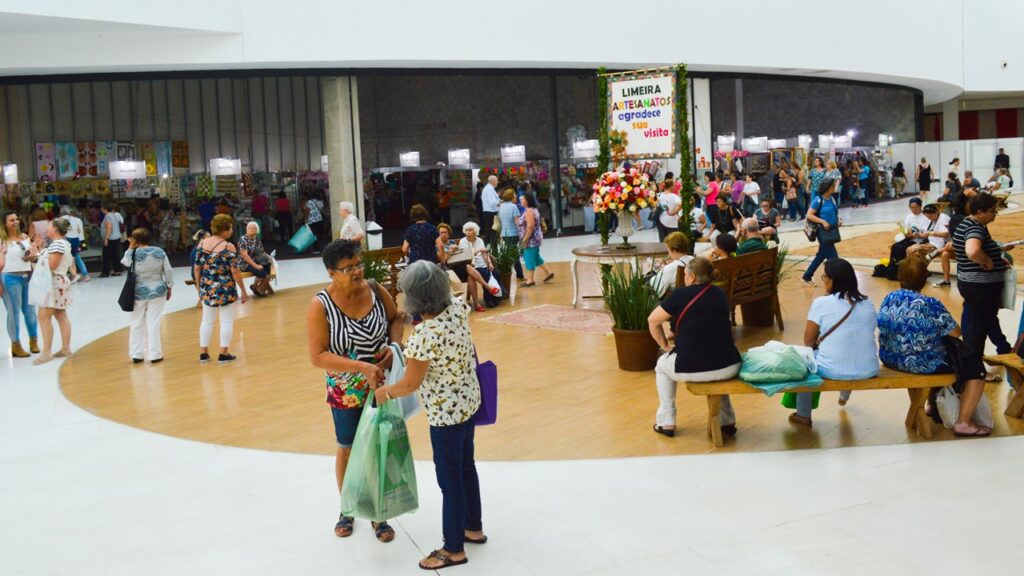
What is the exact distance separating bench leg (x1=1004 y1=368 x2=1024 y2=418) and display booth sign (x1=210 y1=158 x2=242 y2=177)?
2163cm

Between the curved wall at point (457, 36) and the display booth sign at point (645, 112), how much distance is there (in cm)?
815

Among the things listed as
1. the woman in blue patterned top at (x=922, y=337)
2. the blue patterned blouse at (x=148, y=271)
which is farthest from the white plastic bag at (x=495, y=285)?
the woman in blue patterned top at (x=922, y=337)

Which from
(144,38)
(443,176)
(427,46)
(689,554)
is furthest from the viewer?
(443,176)

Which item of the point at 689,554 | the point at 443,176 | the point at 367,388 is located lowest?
the point at 689,554

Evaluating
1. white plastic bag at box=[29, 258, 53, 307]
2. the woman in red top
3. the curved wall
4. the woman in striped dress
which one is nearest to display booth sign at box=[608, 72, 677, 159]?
white plastic bag at box=[29, 258, 53, 307]

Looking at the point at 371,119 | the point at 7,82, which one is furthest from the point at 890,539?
the point at 371,119

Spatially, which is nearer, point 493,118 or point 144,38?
point 144,38

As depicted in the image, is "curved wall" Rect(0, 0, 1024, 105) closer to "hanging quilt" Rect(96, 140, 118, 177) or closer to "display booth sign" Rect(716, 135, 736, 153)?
"display booth sign" Rect(716, 135, 736, 153)

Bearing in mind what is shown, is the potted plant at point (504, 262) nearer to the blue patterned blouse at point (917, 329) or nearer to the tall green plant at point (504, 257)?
the tall green plant at point (504, 257)

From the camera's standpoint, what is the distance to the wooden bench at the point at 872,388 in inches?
254

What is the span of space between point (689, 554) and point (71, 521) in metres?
3.42

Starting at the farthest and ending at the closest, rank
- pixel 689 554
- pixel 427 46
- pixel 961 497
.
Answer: pixel 427 46
pixel 961 497
pixel 689 554

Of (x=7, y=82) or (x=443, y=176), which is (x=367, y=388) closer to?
(x=7, y=82)

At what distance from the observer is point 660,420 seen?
6996 mm
